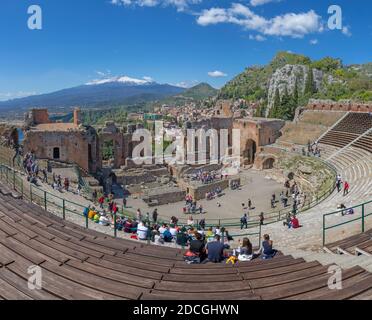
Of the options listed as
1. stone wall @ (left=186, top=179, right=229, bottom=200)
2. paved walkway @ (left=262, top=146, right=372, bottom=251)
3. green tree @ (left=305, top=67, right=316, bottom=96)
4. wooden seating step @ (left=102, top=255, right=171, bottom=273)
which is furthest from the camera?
green tree @ (left=305, top=67, right=316, bottom=96)

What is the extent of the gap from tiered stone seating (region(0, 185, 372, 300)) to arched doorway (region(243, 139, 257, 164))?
36172 millimetres

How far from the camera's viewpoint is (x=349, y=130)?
35062mm

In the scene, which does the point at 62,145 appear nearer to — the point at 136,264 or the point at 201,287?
the point at 136,264

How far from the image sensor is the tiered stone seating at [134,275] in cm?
555

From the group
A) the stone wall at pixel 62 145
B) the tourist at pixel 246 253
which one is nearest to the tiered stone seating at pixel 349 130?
the stone wall at pixel 62 145

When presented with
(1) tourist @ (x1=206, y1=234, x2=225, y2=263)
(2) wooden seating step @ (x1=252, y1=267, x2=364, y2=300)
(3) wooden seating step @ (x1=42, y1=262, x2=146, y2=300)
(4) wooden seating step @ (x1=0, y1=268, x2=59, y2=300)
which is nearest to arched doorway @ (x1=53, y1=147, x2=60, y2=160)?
(1) tourist @ (x1=206, y1=234, x2=225, y2=263)

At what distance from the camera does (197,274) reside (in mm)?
7066

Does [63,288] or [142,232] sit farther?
[142,232]

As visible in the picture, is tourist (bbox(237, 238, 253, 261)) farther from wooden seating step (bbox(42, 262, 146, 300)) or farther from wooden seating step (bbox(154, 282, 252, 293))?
wooden seating step (bbox(42, 262, 146, 300))

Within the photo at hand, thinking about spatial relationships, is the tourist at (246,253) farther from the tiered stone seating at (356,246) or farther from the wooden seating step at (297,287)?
the wooden seating step at (297,287)

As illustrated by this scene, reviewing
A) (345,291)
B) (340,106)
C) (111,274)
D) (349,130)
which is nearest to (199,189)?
(349,130)

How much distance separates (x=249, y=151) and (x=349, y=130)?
13334mm

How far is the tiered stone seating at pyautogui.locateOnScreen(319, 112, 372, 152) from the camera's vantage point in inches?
1275
